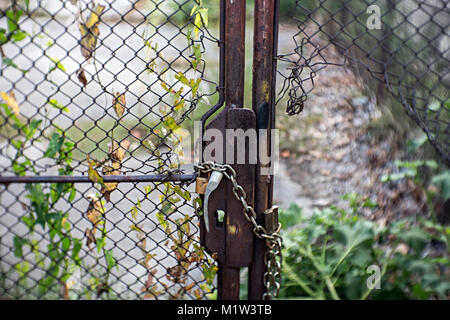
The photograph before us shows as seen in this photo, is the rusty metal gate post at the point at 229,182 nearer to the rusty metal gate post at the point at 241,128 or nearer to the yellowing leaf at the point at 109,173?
the rusty metal gate post at the point at 241,128

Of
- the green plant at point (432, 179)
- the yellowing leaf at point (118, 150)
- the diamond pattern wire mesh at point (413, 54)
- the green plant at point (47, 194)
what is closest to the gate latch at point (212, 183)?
the yellowing leaf at point (118, 150)

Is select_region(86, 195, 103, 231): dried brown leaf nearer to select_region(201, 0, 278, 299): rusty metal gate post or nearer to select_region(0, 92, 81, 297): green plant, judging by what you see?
select_region(0, 92, 81, 297): green plant

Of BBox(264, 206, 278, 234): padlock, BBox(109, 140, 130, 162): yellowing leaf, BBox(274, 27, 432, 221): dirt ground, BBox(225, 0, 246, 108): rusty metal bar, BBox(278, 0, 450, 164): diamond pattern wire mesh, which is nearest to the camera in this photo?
BBox(225, 0, 246, 108): rusty metal bar

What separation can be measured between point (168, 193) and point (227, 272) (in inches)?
14.1

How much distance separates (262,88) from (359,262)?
1.01 metres

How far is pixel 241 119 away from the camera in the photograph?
1.32 metres

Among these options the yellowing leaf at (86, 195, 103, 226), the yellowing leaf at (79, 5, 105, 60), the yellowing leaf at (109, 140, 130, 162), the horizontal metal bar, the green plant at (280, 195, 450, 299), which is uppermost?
the yellowing leaf at (79, 5, 105, 60)

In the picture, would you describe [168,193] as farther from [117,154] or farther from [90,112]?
[90,112]

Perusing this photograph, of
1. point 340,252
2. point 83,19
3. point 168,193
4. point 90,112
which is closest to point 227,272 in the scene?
point 168,193

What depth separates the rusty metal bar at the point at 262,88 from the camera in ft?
4.22

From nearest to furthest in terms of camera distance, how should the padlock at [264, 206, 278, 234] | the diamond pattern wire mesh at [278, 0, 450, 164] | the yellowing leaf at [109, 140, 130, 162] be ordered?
the padlock at [264, 206, 278, 234]
the yellowing leaf at [109, 140, 130, 162]
the diamond pattern wire mesh at [278, 0, 450, 164]

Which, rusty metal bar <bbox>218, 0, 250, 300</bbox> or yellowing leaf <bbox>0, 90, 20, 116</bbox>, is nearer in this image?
rusty metal bar <bbox>218, 0, 250, 300</bbox>

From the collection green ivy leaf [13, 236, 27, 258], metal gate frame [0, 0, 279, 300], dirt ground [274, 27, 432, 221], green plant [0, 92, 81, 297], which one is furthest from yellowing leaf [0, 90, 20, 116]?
dirt ground [274, 27, 432, 221]

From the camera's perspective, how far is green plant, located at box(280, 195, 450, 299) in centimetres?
183
